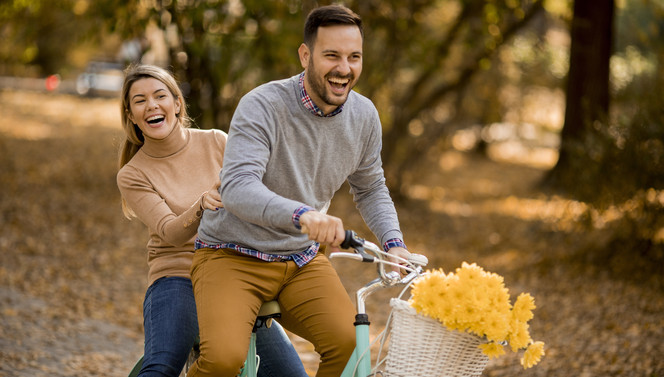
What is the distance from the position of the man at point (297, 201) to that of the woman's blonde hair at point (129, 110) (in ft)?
2.27

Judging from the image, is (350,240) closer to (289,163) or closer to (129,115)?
(289,163)

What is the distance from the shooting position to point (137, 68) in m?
3.44

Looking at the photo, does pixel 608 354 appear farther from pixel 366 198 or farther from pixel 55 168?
pixel 55 168

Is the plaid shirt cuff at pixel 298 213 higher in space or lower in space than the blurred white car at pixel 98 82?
lower

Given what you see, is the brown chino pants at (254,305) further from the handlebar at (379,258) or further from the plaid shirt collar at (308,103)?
the plaid shirt collar at (308,103)

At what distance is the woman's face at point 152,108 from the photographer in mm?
3291

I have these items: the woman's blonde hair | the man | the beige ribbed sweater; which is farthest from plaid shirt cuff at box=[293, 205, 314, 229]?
the woman's blonde hair

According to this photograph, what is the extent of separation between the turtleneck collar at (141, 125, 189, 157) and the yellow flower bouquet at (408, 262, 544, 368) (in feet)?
4.90

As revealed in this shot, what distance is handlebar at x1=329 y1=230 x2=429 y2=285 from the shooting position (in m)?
2.41

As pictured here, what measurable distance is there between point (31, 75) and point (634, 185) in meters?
33.5

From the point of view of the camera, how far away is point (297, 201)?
108 inches

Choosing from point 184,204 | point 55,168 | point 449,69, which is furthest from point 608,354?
point 55,168

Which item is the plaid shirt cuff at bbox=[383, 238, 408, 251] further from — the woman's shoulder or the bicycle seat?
the woman's shoulder

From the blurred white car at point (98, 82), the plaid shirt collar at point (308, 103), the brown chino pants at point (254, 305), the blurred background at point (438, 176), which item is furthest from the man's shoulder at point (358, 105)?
the blurred white car at point (98, 82)
